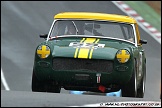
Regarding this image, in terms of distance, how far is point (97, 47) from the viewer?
10617mm

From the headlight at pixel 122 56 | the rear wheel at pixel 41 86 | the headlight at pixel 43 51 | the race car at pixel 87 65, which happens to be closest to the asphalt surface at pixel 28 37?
the rear wheel at pixel 41 86

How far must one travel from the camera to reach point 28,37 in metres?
24.2

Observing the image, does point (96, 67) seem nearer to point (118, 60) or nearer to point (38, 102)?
point (118, 60)

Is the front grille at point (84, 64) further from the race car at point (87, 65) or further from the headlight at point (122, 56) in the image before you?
the headlight at point (122, 56)

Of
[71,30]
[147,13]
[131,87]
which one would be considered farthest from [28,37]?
[131,87]

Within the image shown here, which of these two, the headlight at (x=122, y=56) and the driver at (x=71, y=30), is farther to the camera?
the driver at (x=71, y=30)

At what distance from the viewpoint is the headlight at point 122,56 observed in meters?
10.4

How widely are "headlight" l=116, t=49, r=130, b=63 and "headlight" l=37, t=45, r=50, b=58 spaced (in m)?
1.10

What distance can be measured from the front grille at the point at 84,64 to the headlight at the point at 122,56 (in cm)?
14

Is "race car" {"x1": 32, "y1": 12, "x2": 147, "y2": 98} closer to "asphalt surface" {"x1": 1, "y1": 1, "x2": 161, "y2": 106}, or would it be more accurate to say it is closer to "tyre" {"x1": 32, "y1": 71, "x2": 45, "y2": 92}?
"tyre" {"x1": 32, "y1": 71, "x2": 45, "y2": 92}

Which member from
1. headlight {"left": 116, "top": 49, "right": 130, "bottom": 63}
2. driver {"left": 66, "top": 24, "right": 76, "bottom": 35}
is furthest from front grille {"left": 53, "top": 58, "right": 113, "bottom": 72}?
Answer: driver {"left": 66, "top": 24, "right": 76, "bottom": 35}

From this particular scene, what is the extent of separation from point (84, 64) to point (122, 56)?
608mm

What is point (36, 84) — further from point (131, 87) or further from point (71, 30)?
point (131, 87)

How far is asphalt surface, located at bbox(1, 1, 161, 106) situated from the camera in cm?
2039
